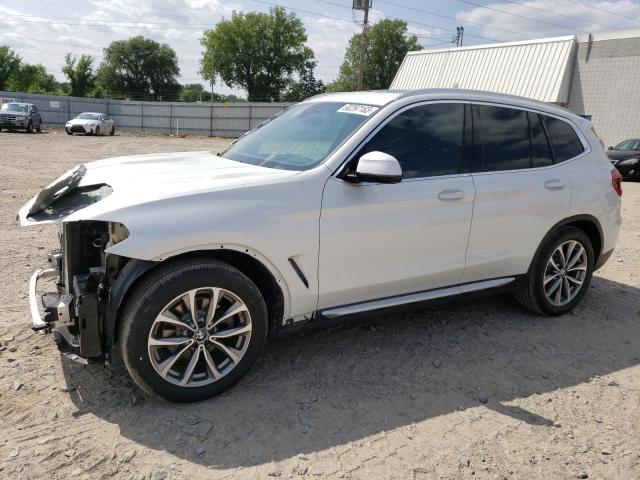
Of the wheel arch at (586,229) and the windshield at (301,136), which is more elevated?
the windshield at (301,136)

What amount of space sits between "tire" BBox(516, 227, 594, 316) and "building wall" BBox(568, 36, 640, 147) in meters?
21.6

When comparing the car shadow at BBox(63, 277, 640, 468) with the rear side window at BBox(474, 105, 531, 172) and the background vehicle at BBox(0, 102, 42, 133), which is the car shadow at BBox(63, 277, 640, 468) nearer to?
the rear side window at BBox(474, 105, 531, 172)

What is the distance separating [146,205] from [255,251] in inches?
25.6

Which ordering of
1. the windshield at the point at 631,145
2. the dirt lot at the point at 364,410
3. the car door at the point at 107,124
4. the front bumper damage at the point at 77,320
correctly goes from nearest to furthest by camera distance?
the dirt lot at the point at 364,410 < the front bumper damage at the point at 77,320 < the windshield at the point at 631,145 < the car door at the point at 107,124

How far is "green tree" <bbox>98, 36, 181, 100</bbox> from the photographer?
79125 millimetres

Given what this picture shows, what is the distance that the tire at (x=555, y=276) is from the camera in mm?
4465

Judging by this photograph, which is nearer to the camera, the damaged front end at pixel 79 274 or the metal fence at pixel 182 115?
the damaged front end at pixel 79 274

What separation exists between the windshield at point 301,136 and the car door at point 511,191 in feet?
3.35

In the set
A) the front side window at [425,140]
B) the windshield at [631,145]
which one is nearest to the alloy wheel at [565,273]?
the front side window at [425,140]

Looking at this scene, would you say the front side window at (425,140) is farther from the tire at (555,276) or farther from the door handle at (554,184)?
the tire at (555,276)

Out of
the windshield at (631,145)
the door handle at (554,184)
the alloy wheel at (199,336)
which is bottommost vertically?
the alloy wheel at (199,336)

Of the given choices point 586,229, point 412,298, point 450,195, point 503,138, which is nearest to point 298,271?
point 412,298

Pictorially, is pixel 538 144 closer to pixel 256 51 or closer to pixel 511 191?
pixel 511 191

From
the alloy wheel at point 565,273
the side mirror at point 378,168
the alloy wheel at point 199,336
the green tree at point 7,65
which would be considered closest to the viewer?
the alloy wheel at point 199,336
